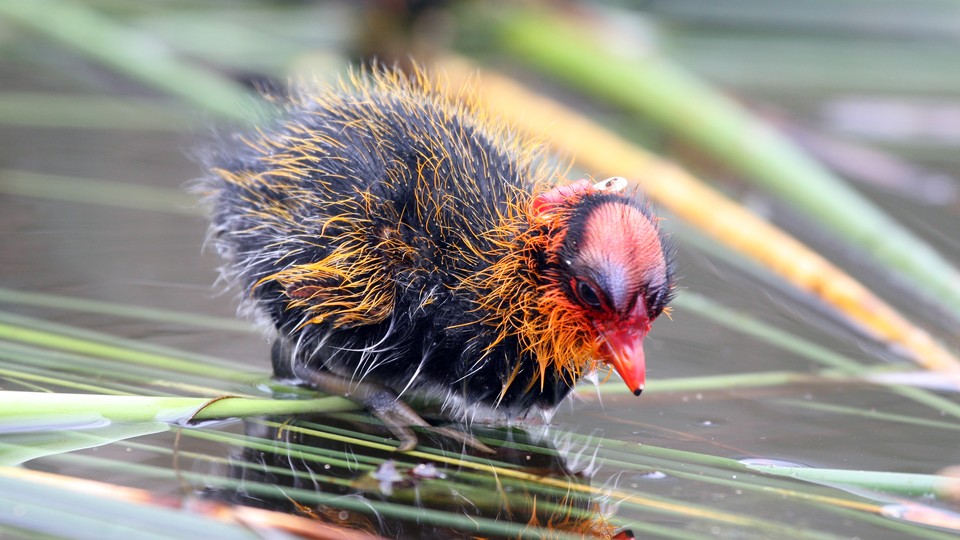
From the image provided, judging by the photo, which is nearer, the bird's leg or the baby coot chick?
the baby coot chick

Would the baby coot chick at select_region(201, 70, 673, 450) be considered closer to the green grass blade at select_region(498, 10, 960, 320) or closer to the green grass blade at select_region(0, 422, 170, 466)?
the green grass blade at select_region(0, 422, 170, 466)

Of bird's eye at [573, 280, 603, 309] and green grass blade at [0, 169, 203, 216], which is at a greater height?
green grass blade at [0, 169, 203, 216]

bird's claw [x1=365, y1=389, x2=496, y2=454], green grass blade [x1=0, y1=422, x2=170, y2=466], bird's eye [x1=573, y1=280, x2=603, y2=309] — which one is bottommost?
green grass blade [x1=0, y1=422, x2=170, y2=466]

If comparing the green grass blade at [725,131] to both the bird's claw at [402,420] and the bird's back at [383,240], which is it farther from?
the bird's claw at [402,420]

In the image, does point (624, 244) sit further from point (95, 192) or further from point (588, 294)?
point (95, 192)

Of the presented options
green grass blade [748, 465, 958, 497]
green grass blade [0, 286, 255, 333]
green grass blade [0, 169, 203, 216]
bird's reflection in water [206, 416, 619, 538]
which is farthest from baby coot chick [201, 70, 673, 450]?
green grass blade [0, 169, 203, 216]

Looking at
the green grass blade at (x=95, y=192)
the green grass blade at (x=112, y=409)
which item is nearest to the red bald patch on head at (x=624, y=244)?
the green grass blade at (x=112, y=409)

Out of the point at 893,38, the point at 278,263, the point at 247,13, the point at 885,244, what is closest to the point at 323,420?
the point at 278,263

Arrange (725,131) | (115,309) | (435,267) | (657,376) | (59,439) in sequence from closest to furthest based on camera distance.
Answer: (59,439)
(435,267)
(657,376)
(115,309)
(725,131)

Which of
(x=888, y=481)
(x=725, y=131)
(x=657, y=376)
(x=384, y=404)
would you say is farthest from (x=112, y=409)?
(x=725, y=131)
